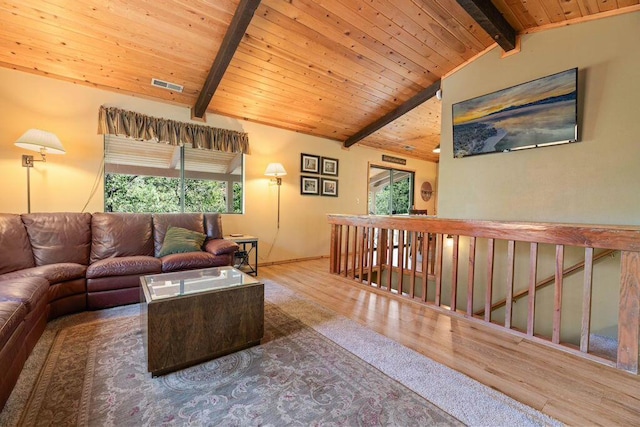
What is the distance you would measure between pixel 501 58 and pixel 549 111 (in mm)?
976

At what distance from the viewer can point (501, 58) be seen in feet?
10.8

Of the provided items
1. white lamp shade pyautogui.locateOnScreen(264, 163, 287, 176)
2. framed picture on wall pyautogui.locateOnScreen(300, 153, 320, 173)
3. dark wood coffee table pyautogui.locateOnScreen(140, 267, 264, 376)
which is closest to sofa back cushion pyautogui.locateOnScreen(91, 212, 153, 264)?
dark wood coffee table pyautogui.locateOnScreen(140, 267, 264, 376)

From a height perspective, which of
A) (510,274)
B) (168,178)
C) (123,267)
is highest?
(168,178)

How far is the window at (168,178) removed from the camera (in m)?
3.64

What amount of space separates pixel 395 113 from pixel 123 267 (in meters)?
4.60

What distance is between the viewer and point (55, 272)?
8.02 ft

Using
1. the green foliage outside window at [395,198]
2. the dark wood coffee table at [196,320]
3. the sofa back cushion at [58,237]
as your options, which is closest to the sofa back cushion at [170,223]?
the sofa back cushion at [58,237]

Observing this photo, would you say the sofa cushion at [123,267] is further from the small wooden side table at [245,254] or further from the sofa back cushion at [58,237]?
the small wooden side table at [245,254]

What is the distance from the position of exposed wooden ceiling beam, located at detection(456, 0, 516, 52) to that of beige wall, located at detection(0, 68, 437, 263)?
10.5 ft

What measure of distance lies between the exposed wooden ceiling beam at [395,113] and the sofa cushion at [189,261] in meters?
3.71

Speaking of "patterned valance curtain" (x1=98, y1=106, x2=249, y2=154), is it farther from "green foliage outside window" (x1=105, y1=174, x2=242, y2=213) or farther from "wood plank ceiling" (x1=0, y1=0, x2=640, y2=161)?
"green foliage outside window" (x1=105, y1=174, x2=242, y2=213)

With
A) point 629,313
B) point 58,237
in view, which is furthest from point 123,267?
point 629,313

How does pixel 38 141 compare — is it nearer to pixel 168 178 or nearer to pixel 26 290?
pixel 168 178

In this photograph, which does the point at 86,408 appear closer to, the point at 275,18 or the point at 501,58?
the point at 275,18
